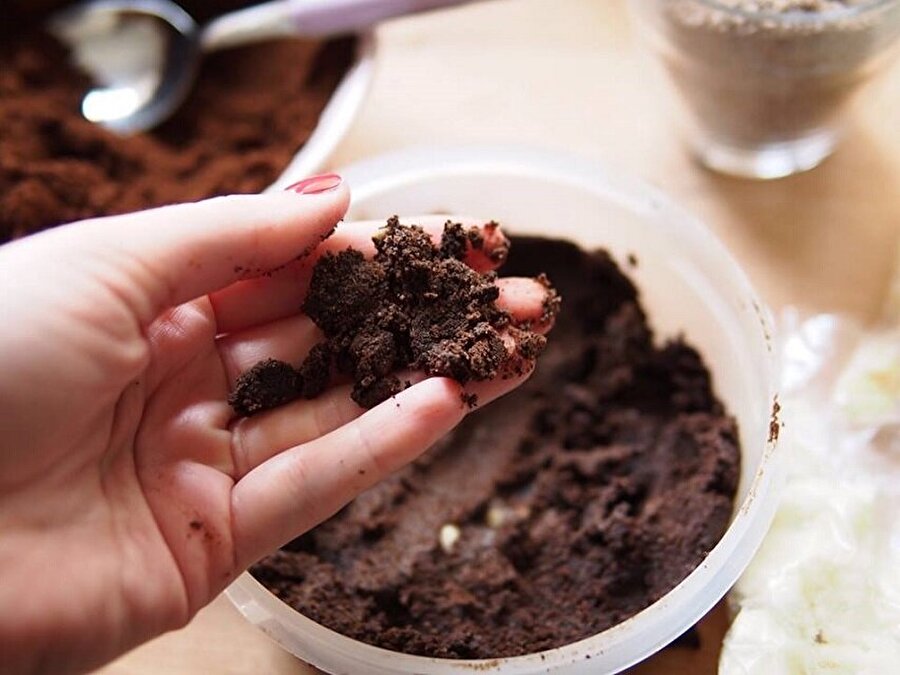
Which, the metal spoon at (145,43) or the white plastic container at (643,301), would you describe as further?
the metal spoon at (145,43)

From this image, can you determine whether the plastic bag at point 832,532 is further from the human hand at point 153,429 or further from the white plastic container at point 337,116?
the white plastic container at point 337,116

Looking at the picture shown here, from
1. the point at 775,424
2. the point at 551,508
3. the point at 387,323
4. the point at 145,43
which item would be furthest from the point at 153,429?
the point at 145,43

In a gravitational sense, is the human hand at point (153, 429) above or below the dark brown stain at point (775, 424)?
above

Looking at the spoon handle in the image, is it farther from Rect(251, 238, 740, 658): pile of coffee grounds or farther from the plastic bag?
the plastic bag

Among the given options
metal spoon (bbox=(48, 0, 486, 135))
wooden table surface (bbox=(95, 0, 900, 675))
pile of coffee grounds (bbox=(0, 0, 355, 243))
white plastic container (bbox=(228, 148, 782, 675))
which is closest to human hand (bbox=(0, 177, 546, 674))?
white plastic container (bbox=(228, 148, 782, 675))

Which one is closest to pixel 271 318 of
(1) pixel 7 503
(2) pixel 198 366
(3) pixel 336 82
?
(2) pixel 198 366

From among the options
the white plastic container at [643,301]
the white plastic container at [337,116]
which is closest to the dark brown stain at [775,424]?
the white plastic container at [643,301]

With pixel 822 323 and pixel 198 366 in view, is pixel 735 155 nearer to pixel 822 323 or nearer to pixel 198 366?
pixel 822 323
